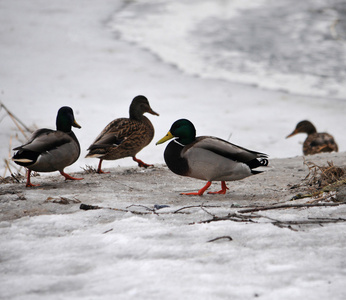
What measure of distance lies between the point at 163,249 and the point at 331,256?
88 centimetres

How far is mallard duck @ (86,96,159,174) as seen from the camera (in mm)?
5668

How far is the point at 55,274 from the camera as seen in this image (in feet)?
8.77

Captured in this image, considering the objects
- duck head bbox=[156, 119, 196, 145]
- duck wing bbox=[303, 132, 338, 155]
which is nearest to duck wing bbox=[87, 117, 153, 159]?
duck head bbox=[156, 119, 196, 145]

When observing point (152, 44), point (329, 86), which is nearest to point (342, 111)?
point (329, 86)

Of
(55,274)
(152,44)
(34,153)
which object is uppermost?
(152,44)

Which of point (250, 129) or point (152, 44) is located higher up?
point (152, 44)

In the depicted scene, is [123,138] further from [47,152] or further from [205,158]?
[205,158]

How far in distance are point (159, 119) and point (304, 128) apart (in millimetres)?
2333

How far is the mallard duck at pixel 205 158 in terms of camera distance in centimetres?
460

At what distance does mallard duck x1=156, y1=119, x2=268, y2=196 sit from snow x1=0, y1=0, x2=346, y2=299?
0.30 meters

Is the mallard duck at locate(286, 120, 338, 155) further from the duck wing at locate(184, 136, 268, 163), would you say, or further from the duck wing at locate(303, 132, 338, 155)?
the duck wing at locate(184, 136, 268, 163)

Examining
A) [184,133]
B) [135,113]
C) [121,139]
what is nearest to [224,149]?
[184,133]

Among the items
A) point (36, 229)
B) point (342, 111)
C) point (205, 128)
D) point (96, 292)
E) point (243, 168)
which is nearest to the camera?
point (96, 292)

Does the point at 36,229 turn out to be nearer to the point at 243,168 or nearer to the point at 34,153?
the point at 34,153
